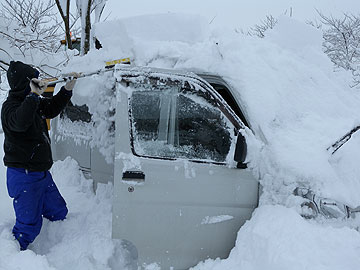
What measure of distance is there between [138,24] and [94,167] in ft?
5.03

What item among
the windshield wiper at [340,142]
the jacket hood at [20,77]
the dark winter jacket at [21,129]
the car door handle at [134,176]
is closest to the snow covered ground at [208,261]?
the windshield wiper at [340,142]

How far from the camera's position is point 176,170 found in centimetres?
249

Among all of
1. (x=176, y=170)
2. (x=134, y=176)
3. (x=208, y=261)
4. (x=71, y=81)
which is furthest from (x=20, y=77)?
(x=208, y=261)

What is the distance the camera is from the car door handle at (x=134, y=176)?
7.88 ft

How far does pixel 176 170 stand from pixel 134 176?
1.04 ft

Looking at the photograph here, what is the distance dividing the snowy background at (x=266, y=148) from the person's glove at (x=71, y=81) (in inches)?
7.7

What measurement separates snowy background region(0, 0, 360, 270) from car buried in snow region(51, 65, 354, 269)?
6.0 inches

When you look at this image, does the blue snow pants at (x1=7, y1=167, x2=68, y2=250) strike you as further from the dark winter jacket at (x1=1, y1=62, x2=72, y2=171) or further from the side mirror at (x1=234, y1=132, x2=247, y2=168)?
the side mirror at (x1=234, y1=132, x2=247, y2=168)

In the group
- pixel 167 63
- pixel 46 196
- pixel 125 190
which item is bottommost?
pixel 46 196

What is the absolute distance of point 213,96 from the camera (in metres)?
2.55

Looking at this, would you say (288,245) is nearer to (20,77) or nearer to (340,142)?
(340,142)

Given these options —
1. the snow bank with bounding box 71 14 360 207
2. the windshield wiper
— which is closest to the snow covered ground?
the snow bank with bounding box 71 14 360 207

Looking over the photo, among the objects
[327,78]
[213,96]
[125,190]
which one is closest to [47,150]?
[125,190]

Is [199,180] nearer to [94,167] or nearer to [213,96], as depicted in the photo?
[213,96]
